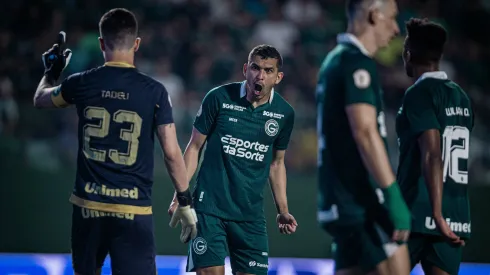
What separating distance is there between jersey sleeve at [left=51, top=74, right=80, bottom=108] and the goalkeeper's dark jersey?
1.7 inches

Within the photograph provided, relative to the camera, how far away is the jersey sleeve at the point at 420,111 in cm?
560

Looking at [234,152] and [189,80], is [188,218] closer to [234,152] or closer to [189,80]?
[234,152]

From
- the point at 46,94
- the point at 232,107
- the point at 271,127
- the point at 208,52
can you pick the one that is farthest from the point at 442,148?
the point at 208,52

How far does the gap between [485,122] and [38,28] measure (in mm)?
6257

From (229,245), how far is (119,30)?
7.06 feet

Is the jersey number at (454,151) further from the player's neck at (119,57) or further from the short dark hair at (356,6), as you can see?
the player's neck at (119,57)

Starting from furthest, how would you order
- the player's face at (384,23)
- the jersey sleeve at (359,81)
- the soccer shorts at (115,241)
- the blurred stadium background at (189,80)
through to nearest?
the blurred stadium background at (189,80), the soccer shorts at (115,241), the player's face at (384,23), the jersey sleeve at (359,81)

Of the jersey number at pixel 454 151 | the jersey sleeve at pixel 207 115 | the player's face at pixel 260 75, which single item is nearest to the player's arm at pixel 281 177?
the player's face at pixel 260 75

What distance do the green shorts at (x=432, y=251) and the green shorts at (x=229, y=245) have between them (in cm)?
147

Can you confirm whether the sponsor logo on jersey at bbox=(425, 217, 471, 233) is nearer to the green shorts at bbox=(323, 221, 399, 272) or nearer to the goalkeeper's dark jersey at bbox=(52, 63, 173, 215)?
the green shorts at bbox=(323, 221, 399, 272)

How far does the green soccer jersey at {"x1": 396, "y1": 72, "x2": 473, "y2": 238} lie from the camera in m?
5.66

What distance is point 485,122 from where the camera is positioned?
11.2m

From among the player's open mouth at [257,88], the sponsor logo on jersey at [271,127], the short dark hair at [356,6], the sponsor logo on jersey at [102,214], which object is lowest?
the sponsor logo on jersey at [102,214]

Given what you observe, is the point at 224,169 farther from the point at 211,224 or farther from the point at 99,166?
the point at 99,166
